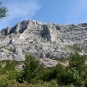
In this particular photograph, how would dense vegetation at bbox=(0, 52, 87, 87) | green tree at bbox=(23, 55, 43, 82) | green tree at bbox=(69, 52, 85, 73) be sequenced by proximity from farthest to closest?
green tree at bbox=(69, 52, 85, 73)
green tree at bbox=(23, 55, 43, 82)
dense vegetation at bbox=(0, 52, 87, 87)

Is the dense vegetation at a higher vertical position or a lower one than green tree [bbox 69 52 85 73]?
lower

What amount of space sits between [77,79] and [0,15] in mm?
10570

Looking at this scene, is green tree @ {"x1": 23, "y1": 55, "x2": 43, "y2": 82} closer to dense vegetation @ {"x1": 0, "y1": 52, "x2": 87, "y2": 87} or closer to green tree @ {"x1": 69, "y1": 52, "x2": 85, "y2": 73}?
dense vegetation @ {"x1": 0, "y1": 52, "x2": 87, "y2": 87}

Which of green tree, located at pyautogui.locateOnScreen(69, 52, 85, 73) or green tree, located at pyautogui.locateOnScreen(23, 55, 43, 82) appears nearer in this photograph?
green tree, located at pyautogui.locateOnScreen(23, 55, 43, 82)

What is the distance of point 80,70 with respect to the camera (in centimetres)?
2880

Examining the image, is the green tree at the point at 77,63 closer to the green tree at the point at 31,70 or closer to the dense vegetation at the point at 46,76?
the dense vegetation at the point at 46,76

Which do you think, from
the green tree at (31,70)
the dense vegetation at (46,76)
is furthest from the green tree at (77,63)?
the green tree at (31,70)

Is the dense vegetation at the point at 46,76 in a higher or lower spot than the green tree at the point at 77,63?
lower

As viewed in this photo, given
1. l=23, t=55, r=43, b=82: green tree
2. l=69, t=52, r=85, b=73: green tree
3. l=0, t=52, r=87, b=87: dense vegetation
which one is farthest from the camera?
l=69, t=52, r=85, b=73: green tree

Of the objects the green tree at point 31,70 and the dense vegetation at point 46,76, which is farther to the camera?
the green tree at point 31,70

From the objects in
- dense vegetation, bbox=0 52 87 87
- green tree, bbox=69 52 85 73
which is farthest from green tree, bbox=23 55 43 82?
green tree, bbox=69 52 85 73

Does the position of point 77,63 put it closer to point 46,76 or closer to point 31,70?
point 46,76

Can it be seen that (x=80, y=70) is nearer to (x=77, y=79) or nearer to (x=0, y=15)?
(x=77, y=79)

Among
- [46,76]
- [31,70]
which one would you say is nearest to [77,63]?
[46,76]
